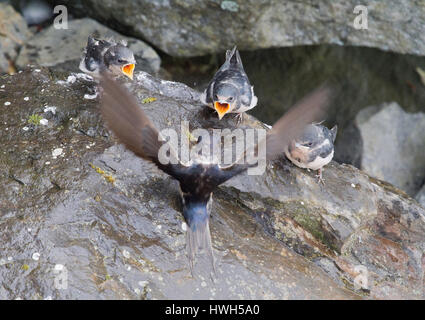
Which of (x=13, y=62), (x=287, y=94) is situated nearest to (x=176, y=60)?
(x=287, y=94)

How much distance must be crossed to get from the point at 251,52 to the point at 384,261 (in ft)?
14.2

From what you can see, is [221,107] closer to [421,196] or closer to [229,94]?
[229,94]

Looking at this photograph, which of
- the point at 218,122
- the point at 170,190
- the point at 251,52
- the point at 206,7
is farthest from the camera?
the point at 251,52

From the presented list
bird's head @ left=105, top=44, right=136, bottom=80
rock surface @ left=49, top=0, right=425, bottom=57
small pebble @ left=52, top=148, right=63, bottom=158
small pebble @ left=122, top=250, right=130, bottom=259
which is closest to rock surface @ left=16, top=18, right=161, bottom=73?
rock surface @ left=49, top=0, right=425, bottom=57

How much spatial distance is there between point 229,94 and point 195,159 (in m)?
1.08

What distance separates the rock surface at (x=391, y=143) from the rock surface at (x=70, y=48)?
3187 mm

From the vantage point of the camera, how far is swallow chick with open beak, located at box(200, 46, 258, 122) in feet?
16.4

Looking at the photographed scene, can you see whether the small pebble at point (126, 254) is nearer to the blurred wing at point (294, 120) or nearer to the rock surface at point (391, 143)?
the blurred wing at point (294, 120)

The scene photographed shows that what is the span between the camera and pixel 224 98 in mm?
4945

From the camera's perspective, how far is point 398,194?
17.9ft

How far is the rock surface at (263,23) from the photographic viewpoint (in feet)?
22.2

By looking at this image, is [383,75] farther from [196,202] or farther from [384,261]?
[196,202]

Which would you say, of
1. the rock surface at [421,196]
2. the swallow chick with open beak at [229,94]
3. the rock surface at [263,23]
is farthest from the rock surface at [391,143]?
the swallow chick with open beak at [229,94]

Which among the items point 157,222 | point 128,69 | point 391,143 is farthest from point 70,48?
point 391,143
